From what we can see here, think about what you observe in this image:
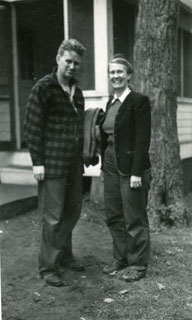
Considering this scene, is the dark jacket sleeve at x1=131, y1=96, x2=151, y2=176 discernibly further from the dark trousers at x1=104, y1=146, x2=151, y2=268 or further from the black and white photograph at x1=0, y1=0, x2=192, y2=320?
the dark trousers at x1=104, y1=146, x2=151, y2=268

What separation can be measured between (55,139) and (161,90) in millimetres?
2566

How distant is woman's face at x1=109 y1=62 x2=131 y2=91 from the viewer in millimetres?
4336

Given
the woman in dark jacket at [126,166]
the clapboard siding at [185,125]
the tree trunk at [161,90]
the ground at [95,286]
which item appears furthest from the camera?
the clapboard siding at [185,125]

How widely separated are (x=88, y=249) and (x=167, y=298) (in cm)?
162

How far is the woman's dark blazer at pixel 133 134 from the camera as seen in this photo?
4.30m

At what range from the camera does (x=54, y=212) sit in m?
4.35

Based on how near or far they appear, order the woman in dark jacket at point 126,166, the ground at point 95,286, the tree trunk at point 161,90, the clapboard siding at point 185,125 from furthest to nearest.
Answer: the clapboard siding at point 185,125, the tree trunk at point 161,90, the woman in dark jacket at point 126,166, the ground at point 95,286

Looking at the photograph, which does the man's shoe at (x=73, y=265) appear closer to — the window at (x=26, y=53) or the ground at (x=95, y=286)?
the ground at (x=95, y=286)

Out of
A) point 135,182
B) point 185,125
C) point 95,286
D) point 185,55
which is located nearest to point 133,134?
point 135,182

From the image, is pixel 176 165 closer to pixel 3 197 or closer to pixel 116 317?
pixel 3 197

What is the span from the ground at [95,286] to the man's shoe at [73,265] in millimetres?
59

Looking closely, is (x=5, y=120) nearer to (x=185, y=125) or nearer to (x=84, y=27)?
(x=84, y=27)

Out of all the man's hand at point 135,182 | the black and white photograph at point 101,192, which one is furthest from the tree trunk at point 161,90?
the man's hand at point 135,182

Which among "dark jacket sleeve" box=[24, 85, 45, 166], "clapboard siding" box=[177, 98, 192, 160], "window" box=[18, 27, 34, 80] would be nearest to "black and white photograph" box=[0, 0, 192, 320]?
"dark jacket sleeve" box=[24, 85, 45, 166]
